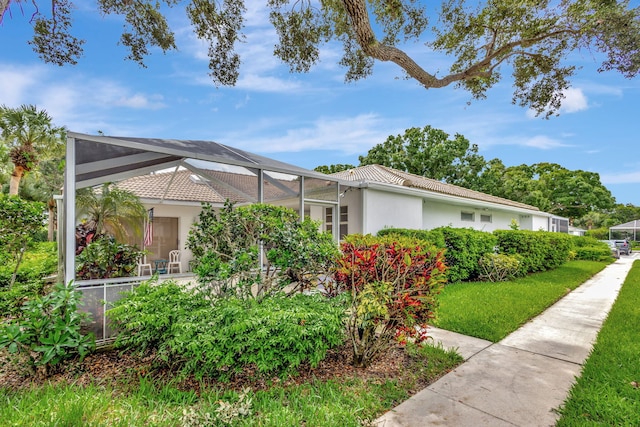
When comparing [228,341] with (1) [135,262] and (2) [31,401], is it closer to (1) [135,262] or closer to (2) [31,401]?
(2) [31,401]

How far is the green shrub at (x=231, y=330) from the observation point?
3209 millimetres

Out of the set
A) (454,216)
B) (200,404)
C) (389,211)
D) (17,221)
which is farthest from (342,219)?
(200,404)

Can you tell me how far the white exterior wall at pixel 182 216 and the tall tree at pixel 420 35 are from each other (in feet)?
17.2

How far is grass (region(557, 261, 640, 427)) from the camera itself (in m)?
3.03

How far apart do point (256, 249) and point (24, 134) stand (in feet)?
65.5

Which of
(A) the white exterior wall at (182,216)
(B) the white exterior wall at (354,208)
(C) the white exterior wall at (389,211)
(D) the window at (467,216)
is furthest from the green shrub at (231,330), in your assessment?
(D) the window at (467,216)

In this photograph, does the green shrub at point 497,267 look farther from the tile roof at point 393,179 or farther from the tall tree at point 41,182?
the tall tree at point 41,182

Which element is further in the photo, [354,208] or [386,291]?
[354,208]

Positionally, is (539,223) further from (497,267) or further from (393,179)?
(393,179)

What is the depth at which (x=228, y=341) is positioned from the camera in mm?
3225

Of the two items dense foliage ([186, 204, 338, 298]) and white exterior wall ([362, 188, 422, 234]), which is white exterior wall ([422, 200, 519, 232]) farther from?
dense foliage ([186, 204, 338, 298])

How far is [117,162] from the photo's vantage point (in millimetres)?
5793

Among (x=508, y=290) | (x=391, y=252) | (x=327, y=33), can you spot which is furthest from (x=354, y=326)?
(x=327, y=33)

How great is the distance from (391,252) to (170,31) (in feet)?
32.3
